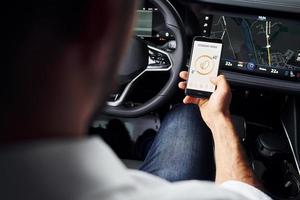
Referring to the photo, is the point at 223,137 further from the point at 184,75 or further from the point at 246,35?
the point at 246,35

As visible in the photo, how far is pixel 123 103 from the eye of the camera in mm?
1355

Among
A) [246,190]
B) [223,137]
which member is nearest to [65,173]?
[246,190]

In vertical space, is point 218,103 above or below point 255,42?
below

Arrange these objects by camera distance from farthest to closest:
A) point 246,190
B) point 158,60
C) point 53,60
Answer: point 158,60, point 246,190, point 53,60

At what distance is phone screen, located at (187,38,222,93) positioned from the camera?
3.86ft

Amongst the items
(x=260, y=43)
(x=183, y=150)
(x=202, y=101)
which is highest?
(x=260, y=43)

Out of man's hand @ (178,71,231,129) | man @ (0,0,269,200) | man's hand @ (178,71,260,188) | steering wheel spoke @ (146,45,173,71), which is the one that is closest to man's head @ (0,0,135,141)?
man @ (0,0,269,200)

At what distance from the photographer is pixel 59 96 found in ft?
1.40

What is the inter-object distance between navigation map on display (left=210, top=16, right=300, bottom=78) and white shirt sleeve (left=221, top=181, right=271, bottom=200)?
483 millimetres

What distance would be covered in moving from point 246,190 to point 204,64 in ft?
1.26

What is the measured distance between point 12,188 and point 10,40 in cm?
12

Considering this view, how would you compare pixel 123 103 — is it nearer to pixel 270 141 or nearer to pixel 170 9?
pixel 170 9

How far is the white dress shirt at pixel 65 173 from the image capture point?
0.41m

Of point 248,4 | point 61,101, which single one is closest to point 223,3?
point 248,4
